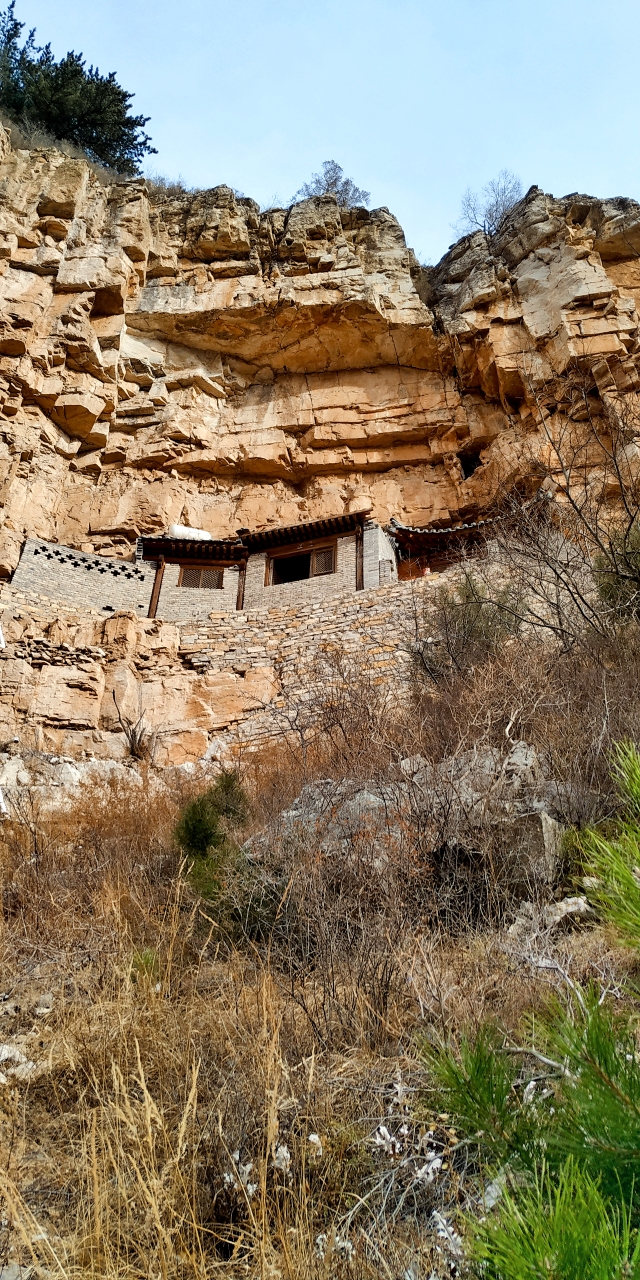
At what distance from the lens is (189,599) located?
17.9 metres

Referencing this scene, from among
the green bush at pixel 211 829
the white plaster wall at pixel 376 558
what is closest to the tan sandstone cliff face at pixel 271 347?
the white plaster wall at pixel 376 558

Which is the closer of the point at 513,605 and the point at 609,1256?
the point at 609,1256

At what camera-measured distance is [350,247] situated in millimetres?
21469

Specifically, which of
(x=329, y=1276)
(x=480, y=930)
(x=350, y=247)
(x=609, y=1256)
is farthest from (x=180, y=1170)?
(x=350, y=247)

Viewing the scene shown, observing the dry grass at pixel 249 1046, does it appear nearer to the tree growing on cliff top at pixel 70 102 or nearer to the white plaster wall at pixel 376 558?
the white plaster wall at pixel 376 558

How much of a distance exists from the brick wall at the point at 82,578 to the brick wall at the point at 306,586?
2421 mm

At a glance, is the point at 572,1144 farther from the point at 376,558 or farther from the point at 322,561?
the point at 322,561

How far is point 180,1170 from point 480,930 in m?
2.09

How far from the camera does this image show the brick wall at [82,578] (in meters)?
16.0

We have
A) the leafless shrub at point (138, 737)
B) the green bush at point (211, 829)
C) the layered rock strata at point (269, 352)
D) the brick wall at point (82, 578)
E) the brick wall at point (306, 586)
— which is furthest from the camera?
the layered rock strata at point (269, 352)

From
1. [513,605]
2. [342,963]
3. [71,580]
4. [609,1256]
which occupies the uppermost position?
[71,580]

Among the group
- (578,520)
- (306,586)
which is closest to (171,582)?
(306,586)

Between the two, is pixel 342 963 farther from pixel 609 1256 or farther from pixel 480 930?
pixel 609 1256

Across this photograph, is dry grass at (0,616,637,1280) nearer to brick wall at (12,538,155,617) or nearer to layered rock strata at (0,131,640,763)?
brick wall at (12,538,155,617)
